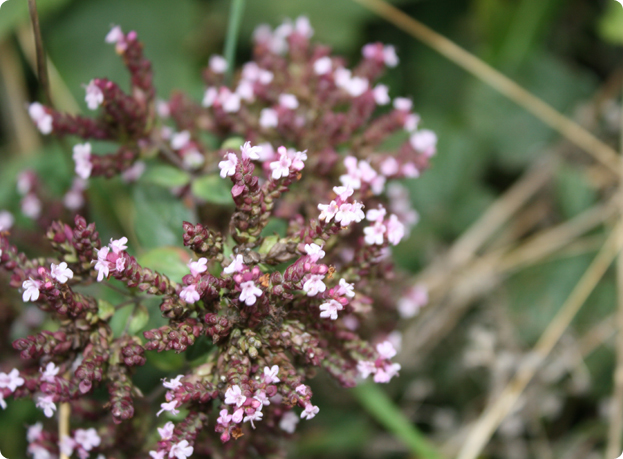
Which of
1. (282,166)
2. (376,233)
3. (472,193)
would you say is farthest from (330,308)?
(472,193)

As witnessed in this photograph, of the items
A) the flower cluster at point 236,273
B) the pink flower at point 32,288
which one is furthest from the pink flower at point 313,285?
the pink flower at point 32,288

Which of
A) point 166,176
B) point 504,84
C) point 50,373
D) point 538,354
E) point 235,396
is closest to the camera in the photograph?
point 235,396

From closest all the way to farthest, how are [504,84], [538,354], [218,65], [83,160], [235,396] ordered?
[235,396]
[83,160]
[218,65]
[538,354]
[504,84]

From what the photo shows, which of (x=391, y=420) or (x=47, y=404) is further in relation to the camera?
(x=391, y=420)

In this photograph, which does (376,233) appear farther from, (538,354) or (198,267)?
(538,354)

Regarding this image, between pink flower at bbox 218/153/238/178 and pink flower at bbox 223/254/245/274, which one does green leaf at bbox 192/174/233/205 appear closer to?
pink flower at bbox 218/153/238/178

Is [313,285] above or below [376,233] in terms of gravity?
below

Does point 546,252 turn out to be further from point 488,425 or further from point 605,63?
point 605,63

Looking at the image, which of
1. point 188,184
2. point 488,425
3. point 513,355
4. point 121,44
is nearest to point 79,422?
point 188,184
